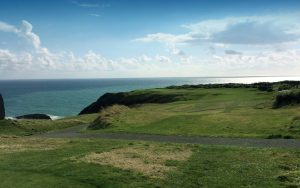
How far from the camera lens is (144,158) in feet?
99.7

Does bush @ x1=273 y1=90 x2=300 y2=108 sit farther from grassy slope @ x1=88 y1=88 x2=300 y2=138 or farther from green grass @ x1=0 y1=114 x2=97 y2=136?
green grass @ x1=0 y1=114 x2=97 y2=136

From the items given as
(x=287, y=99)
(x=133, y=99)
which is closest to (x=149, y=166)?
(x=287, y=99)

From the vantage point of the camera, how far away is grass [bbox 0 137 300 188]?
23.2 m

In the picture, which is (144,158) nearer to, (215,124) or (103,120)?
(215,124)

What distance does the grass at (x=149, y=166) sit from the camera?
76.3 ft

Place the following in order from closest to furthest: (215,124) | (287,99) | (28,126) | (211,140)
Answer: (211,140) < (215,124) < (28,126) < (287,99)

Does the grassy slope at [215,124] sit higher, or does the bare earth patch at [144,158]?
the grassy slope at [215,124]

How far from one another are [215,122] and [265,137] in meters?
10.9

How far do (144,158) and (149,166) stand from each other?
2901mm

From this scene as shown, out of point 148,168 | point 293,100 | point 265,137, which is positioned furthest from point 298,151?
point 293,100

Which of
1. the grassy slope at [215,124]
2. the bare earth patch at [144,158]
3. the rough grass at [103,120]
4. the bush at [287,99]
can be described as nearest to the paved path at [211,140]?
the grassy slope at [215,124]

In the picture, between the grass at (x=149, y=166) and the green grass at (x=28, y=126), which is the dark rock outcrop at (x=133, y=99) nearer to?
the green grass at (x=28, y=126)

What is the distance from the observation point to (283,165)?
86.3 feet

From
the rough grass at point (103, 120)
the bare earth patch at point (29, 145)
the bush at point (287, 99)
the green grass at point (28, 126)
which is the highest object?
the bush at point (287, 99)
